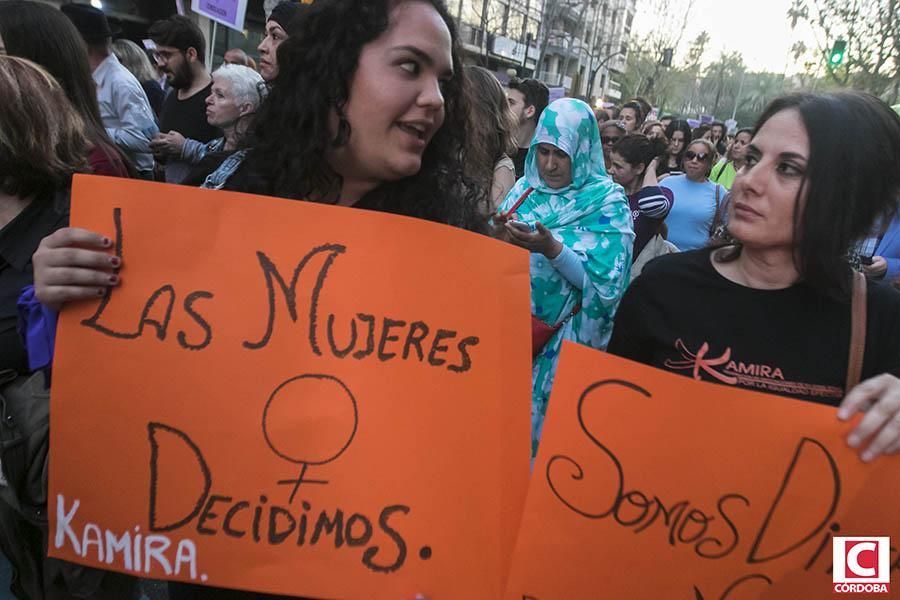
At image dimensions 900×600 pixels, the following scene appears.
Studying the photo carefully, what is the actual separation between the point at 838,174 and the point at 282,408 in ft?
3.88

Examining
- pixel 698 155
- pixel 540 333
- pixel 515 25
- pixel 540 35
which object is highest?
pixel 540 35

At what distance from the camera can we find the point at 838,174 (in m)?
1.29

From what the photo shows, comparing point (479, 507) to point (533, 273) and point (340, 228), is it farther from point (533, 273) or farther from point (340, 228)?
point (533, 273)

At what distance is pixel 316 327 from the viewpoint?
98cm

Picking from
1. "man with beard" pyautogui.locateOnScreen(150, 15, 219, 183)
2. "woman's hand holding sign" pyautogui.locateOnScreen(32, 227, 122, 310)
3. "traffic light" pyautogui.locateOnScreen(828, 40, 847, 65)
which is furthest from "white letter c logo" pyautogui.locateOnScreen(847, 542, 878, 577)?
"traffic light" pyautogui.locateOnScreen(828, 40, 847, 65)

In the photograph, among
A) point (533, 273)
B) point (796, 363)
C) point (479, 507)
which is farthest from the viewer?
point (533, 273)

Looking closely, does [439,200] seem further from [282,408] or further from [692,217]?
[692,217]

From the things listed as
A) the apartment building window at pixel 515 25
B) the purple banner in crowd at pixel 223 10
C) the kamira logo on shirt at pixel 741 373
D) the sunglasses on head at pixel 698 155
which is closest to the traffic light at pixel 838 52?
the sunglasses on head at pixel 698 155

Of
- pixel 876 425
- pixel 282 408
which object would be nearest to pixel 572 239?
pixel 876 425

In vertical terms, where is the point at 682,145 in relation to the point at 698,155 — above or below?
above

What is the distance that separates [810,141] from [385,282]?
95 centimetres

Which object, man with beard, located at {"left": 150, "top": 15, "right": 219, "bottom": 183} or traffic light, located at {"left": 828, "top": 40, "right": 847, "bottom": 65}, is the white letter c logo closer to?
man with beard, located at {"left": 150, "top": 15, "right": 219, "bottom": 183}

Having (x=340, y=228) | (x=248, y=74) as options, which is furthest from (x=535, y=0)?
(x=340, y=228)

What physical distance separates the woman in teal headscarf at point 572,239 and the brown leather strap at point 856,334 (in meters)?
1.09
